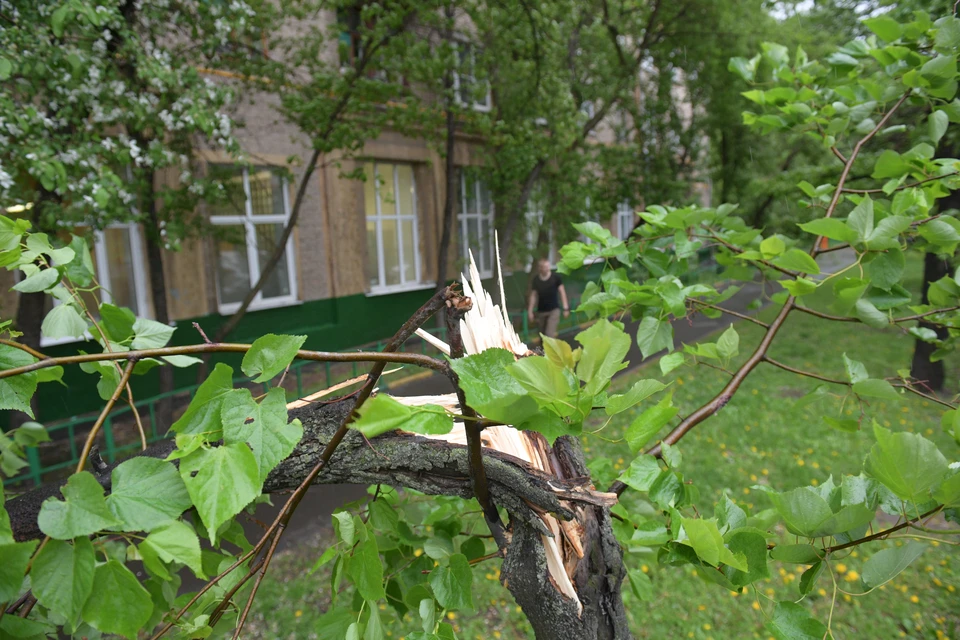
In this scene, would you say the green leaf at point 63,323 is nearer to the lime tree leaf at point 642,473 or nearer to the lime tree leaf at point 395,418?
the lime tree leaf at point 395,418

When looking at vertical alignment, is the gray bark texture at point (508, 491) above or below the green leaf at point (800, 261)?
below

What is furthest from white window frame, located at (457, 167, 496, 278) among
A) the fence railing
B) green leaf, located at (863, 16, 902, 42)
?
green leaf, located at (863, 16, 902, 42)

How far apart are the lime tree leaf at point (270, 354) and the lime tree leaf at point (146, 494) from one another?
16 cm

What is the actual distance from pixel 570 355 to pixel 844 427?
3.68 ft

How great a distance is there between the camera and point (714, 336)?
1280 centimetres

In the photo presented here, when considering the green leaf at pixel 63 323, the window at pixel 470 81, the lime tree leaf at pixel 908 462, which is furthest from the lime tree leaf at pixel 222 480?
the window at pixel 470 81

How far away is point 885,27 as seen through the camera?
76.2 inches

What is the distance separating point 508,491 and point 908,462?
2.39 ft

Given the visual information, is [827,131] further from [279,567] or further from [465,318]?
[279,567]

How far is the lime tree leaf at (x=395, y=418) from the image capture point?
0.61 m

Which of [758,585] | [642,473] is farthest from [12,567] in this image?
[758,585]

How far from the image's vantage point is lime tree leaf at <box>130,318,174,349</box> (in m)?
1.25

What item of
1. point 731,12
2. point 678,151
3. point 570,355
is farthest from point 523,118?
point 570,355

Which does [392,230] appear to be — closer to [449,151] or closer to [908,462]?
[449,151]
